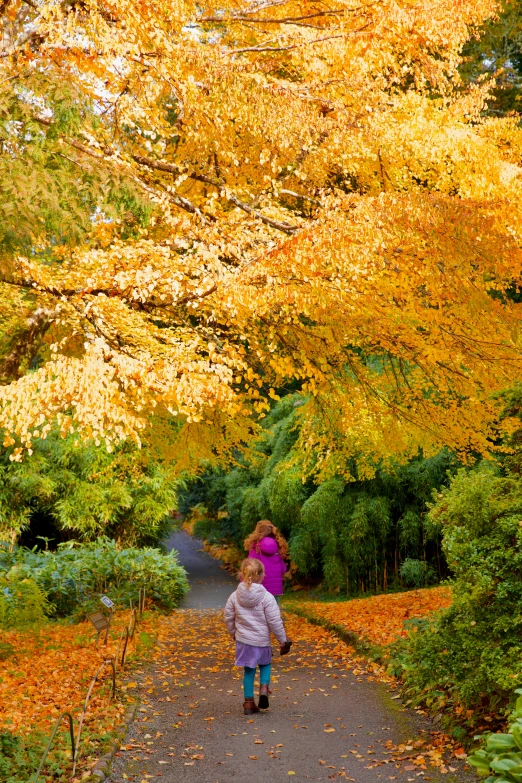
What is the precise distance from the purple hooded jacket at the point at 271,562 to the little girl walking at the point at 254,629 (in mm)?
1507

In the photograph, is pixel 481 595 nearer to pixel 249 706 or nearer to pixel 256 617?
pixel 256 617

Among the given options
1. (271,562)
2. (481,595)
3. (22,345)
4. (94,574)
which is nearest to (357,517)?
(94,574)

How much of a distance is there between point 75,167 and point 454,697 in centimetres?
497

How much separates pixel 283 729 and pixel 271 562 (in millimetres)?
2302

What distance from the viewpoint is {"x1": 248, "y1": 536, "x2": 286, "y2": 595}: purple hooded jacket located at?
7.58 m

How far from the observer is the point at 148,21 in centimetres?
601

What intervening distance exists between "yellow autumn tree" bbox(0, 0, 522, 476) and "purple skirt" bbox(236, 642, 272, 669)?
201 centimetres

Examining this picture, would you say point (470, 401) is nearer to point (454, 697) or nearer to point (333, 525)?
point (454, 697)

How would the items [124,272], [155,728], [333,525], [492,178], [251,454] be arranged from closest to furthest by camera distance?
1. [155,728]
2. [124,272]
3. [492,178]
4. [251,454]
5. [333,525]

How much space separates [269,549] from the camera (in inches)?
299

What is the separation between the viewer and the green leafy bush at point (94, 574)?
13.0 metres

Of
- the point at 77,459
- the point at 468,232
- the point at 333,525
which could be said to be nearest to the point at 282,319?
the point at 468,232

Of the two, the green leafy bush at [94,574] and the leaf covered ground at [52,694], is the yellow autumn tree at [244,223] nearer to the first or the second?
the leaf covered ground at [52,694]

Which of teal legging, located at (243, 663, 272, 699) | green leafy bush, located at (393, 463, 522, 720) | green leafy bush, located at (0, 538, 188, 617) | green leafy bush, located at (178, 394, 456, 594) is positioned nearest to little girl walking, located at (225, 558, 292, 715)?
teal legging, located at (243, 663, 272, 699)
